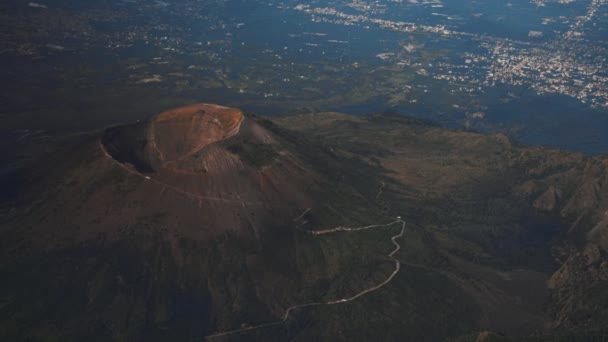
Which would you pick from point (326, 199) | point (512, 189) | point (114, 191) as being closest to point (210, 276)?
point (114, 191)

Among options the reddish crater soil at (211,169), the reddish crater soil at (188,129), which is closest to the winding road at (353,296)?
the reddish crater soil at (211,169)

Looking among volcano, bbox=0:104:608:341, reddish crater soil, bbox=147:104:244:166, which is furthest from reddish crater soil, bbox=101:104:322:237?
volcano, bbox=0:104:608:341

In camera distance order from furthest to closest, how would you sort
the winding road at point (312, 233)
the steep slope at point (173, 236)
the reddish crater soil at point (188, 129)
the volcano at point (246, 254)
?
the reddish crater soil at point (188, 129), the winding road at point (312, 233), the volcano at point (246, 254), the steep slope at point (173, 236)

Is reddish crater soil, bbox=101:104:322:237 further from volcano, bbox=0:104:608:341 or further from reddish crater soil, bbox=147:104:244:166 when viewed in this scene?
volcano, bbox=0:104:608:341

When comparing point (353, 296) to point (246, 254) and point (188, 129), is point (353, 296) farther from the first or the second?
point (188, 129)

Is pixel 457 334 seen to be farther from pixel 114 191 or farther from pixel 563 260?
pixel 114 191

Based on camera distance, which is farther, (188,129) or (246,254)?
(188,129)

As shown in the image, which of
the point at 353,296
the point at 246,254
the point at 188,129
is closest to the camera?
the point at 353,296

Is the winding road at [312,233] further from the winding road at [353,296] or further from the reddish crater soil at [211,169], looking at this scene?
the reddish crater soil at [211,169]

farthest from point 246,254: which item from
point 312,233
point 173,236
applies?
point 312,233

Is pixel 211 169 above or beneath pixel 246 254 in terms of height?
above

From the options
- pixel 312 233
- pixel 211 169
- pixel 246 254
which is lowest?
pixel 312 233
